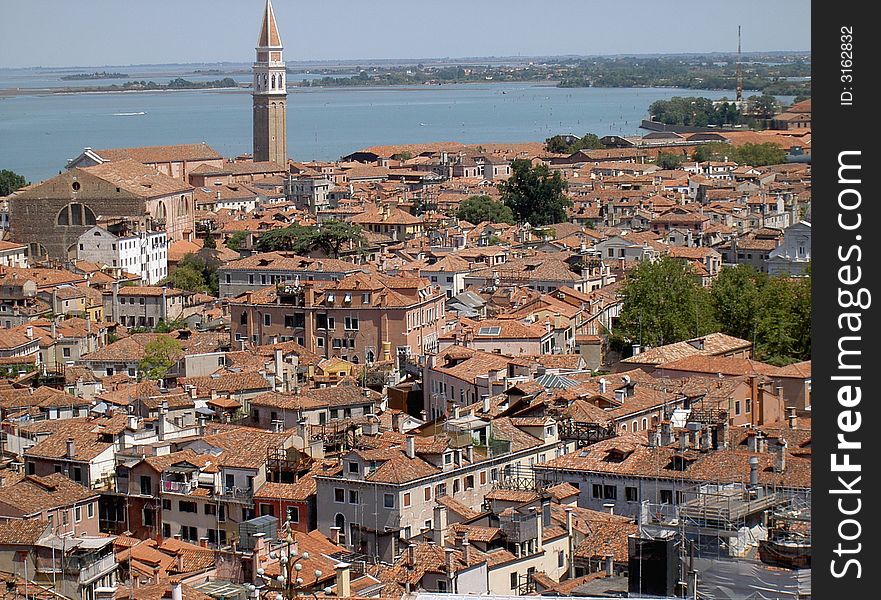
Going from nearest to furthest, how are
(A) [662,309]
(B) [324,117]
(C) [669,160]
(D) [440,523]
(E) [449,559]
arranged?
(E) [449,559], (D) [440,523], (A) [662,309], (C) [669,160], (B) [324,117]

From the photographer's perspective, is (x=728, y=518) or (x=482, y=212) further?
(x=482, y=212)

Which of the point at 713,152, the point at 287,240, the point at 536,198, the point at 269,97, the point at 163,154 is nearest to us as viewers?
the point at 287,240

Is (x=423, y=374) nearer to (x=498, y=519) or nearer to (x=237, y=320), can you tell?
(x=237, y=320)

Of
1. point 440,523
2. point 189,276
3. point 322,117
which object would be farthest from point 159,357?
point 322,117

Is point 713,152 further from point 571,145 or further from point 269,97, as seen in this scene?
point 269,97

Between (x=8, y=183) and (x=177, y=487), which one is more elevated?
(x=177, y=487)

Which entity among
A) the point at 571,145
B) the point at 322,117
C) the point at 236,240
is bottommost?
the point at 322,117
